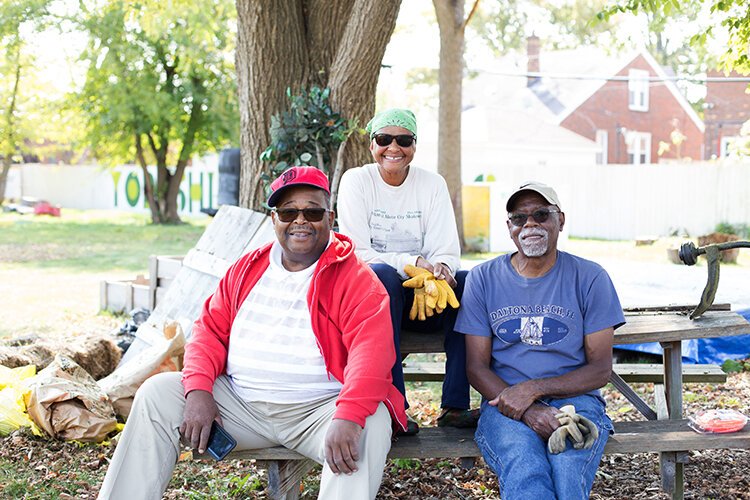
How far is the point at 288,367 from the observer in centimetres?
366

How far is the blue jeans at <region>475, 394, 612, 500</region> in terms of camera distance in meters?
3.30

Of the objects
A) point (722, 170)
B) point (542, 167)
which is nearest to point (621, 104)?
point (542, 167)

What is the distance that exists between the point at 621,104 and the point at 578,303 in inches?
1299

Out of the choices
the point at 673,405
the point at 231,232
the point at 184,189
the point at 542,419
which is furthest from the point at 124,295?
the point at 184,189

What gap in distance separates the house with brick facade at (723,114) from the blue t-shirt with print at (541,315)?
32.0 meters

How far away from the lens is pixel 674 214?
72.6 ft

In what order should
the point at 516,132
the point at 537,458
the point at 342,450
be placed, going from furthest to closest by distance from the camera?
the point at 516,132, the point at 537,458, the point at 342,450

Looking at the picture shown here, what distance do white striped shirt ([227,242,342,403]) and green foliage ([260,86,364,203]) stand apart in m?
3.01

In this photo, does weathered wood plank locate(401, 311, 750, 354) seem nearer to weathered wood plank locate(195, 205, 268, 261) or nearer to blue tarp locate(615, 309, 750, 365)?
weathered wood plank locate(195, 205, 268, 261)

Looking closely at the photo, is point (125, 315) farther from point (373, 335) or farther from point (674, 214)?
point (674, 214)

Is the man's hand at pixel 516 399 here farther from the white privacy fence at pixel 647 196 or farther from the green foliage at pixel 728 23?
the white privacy fence at pixel 647 196

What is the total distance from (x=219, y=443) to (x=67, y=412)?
1.99m

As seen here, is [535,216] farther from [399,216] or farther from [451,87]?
[451,87]

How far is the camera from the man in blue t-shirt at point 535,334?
3.59 meters
